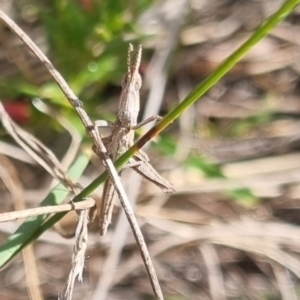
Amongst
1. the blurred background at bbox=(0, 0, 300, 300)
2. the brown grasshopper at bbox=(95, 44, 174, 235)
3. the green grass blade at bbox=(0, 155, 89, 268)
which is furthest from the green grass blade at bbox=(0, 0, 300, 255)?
the blurred background at bbox=(0, 0, 300, 300)

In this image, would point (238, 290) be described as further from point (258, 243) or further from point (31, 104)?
point (31, 104)

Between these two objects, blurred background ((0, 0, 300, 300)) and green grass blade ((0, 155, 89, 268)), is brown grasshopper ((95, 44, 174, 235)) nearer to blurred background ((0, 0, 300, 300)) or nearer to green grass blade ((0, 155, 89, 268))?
green grass blade ((0, 155, 89, 268))

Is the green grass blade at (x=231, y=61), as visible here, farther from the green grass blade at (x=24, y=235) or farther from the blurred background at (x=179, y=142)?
the blurred background at (x=179, y=142)

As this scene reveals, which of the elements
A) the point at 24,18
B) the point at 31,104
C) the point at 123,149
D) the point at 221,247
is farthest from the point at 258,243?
the point at 24,18

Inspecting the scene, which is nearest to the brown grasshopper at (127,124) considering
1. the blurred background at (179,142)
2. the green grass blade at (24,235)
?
the green grass blade at (24,235)

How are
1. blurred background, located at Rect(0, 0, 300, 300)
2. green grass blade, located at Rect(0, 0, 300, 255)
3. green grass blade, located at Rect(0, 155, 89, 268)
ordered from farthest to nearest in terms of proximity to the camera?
blurred background, located at Rect(0, 0, 300, 300) < green grass blade, located at Rect(0, 155, 89, 268) < green grass blade, located at Rect(0, 0, 300, 255)

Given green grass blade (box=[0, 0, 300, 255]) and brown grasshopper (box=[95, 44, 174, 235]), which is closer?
green grass blade (box=[0, 0, 300, 255])

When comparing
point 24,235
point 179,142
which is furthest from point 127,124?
point 179,142

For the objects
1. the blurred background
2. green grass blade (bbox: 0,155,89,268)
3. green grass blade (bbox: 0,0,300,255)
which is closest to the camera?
green grass blade (bbox: 0,0,300,255)
